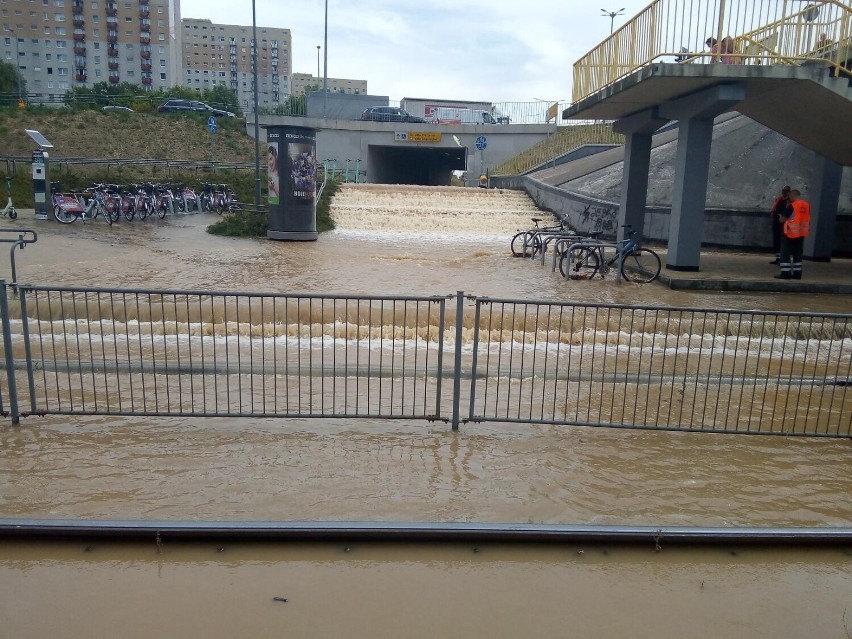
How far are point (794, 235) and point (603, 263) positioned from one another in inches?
149

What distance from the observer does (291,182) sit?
1981 centimetres

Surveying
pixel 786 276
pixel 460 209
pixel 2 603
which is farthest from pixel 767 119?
pixel 2 603

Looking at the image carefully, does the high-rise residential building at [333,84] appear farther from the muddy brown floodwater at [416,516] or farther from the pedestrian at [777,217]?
the muddy brown floodwater at [416,516]

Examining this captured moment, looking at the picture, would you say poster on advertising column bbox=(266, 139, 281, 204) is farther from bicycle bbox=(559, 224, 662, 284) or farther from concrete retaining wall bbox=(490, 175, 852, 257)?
concrete retaining wall bbox=(490, 175, 852, 257)

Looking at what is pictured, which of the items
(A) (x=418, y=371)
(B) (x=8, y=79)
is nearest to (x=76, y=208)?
(A) (x=418, y=371)

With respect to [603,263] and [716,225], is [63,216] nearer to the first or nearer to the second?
[603,263]

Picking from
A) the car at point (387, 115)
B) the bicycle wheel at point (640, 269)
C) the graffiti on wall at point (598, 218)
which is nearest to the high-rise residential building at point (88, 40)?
the car at point (387, 115)

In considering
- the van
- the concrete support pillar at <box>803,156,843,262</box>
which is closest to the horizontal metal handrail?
the concrete support pillar at <box>803,156,843,262</box>

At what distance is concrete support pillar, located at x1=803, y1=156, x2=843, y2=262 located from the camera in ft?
55.8

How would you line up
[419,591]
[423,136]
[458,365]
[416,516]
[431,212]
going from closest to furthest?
[419,591]
[416,516]
[458,365]
[431,212]
[423,136]

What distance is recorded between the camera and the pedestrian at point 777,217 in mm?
15891

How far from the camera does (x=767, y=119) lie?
51.3 feet

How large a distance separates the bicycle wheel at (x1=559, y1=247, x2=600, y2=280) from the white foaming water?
28.6ft

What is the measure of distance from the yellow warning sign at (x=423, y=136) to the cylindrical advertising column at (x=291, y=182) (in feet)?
86.8
